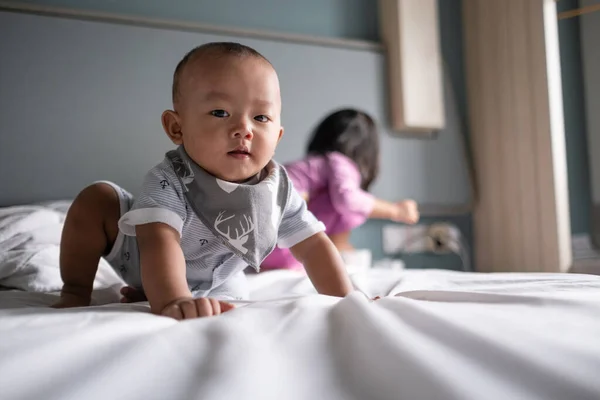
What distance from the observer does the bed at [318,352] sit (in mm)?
364

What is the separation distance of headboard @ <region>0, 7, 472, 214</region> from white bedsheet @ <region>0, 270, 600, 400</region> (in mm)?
1246

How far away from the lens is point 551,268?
2.14 meters

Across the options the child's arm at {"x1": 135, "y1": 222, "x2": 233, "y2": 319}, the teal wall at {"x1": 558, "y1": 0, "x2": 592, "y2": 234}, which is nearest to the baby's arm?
the child's arm at {"x1": 135, "y1": 222, "x2": 233, "y2": 319}

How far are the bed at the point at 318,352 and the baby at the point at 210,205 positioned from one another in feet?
0.58

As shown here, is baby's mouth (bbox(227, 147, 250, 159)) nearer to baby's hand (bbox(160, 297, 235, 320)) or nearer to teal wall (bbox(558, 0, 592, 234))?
baby's hand (bbox(160, 297, 235, 320))

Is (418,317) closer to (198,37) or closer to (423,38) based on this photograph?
(198,37)

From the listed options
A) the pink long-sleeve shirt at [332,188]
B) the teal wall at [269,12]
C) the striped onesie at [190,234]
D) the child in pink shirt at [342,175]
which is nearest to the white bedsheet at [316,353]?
the striped onesie at [190,234]

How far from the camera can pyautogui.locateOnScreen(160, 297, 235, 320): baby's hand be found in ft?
1.92

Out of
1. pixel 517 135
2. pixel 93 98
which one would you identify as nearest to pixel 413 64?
pixel 517 135

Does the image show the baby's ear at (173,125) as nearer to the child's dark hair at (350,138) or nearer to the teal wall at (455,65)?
the child's dark hair at (350,138)

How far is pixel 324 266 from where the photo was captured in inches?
33.7

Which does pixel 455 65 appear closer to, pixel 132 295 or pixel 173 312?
pixel 132 295

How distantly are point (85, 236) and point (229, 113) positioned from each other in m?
0.29

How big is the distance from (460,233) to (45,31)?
6.06ft
